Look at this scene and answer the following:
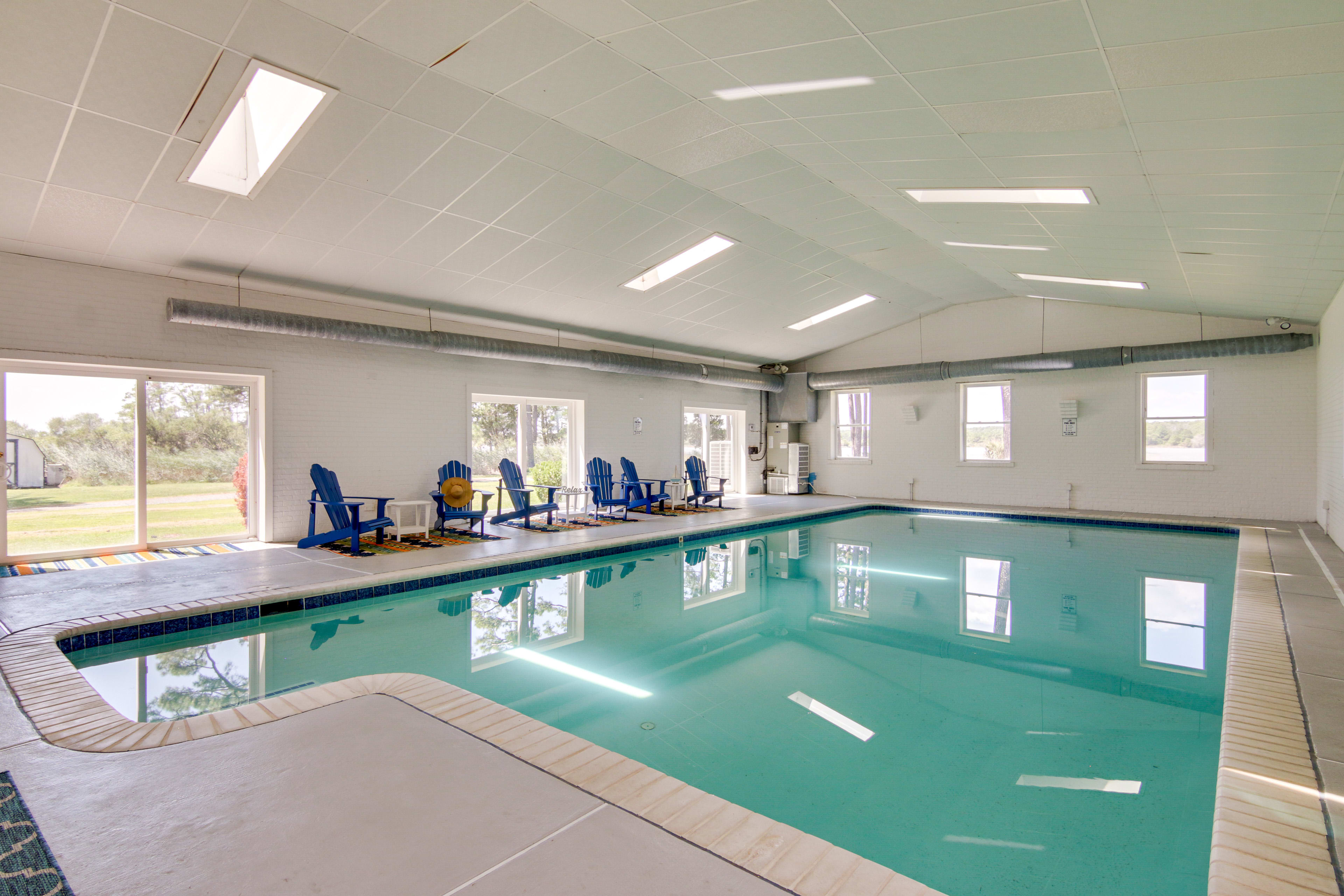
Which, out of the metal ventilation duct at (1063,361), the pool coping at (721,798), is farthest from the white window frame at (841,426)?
the pool coping at (721,798)

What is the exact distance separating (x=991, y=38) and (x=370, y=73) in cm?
331

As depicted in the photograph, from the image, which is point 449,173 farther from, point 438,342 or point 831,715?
point 831,715

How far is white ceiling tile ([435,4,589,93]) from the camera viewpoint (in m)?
3.34

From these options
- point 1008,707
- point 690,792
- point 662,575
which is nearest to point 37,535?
point 662,575

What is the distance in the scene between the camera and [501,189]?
17.2ft

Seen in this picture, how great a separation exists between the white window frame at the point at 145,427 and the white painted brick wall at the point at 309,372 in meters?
0.08

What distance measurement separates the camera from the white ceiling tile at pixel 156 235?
4.94 m

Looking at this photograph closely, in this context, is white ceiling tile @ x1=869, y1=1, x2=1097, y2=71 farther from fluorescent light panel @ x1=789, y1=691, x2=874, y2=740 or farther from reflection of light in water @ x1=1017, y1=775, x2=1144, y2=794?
fluorescent light panel @ x1=789, y1=691, x2=874, y2=740

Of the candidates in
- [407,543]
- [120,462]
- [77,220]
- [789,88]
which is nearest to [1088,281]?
[789,88]

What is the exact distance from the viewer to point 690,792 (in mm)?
1905

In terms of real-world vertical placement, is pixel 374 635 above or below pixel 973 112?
below

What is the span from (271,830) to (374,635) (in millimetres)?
2562

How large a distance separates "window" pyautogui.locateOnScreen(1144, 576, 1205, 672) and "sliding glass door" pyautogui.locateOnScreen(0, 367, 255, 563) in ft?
25.6

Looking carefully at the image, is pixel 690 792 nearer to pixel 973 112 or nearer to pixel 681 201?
pixel 973 112
